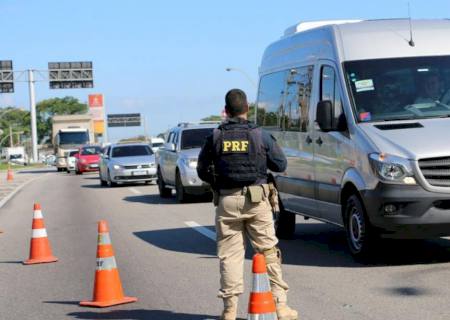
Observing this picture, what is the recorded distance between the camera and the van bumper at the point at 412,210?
8.32m

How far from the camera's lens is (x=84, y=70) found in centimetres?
8025

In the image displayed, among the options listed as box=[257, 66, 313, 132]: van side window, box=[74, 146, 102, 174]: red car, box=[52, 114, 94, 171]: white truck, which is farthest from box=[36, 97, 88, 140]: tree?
box=[257, 66, 313, 132]: van side window

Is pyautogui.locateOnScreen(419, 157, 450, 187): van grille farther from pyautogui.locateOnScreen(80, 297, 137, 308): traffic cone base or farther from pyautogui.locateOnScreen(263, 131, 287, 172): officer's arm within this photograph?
pyautogui.locateOnScreen(80, 297, 137, 308): traffic cone base

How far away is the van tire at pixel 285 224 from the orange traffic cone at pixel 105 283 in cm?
439

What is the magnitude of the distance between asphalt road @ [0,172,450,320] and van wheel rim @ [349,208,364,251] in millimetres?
282

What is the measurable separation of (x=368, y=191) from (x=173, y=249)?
12.0 ft

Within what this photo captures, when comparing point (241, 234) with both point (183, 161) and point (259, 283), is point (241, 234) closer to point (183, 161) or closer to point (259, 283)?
point (259, 283)

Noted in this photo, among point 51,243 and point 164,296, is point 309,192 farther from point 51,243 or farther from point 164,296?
point 51,243

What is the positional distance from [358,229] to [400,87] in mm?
1683

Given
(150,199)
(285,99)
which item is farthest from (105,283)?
(150,199)

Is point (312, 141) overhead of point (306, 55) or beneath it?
beneath

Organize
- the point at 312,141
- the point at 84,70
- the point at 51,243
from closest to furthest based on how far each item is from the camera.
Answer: the point at 312,141 → the point at 51,243 → the point at 84,70

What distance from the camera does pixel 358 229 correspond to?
9.09m

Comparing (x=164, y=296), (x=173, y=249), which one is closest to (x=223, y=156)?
(x=164, y=296)
